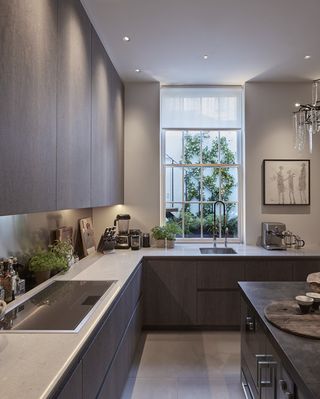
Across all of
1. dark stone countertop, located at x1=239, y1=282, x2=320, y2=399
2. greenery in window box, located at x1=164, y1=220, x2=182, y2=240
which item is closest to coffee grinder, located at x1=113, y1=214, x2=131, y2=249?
greenery in window box, located at x1=164, y1=220, x2=182, y2=240

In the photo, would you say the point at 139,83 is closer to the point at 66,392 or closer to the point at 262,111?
the point at 262,111

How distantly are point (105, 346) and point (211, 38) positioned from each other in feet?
9.00

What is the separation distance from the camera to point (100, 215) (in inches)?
160

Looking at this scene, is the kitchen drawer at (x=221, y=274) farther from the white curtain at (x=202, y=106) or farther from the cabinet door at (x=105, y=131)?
the white curtain at (x=202, y=106)

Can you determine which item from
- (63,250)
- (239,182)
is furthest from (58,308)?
(239,182)

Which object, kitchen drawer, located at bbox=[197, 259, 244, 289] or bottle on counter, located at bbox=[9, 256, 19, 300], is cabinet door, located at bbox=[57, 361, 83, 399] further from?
kitchen drawer, located at bbox=[197, 259, 244, 289]

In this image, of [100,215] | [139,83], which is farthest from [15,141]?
[139,83]

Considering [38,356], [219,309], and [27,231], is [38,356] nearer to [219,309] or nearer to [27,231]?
[27,231]

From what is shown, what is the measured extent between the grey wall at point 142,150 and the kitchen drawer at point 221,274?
3.23ft

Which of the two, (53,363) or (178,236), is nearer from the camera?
(53,363)

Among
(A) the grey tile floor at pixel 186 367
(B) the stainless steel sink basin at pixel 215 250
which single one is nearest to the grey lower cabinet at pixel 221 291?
(A) the grey tile floor at pixel 186 367

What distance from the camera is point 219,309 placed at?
11.6ft

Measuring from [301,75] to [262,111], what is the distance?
600 mm

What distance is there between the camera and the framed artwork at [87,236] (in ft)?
11.2
